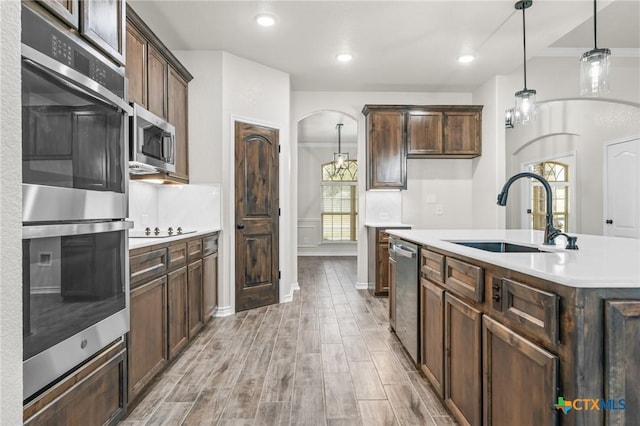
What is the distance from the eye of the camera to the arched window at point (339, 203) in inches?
355

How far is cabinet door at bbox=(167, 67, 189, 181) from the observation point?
334 centimetres

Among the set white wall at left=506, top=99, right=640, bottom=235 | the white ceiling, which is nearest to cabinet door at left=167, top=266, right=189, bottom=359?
the white ceiling

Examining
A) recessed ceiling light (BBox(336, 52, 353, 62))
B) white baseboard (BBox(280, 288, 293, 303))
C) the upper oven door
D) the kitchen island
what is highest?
recessed ceiling light (BBox(336, 52, 353, 62))

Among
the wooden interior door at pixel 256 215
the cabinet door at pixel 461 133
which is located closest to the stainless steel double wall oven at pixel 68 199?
the wooden interior door at pixel 256 215

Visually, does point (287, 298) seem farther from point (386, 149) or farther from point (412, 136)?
point (412, 136)

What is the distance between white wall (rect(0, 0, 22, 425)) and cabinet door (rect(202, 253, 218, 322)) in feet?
8.55

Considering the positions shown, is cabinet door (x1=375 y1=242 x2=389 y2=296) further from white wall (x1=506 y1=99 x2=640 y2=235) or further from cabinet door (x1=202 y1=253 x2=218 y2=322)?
white wall (x1=506 y1=99 x2=640 y2=235)

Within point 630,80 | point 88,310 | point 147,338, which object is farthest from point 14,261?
point 630,80

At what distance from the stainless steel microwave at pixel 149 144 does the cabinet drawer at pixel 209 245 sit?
0.72m

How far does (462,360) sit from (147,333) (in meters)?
1.74

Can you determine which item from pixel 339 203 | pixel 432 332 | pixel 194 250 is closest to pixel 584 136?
pixel 339 203

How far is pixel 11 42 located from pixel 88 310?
3.30ft

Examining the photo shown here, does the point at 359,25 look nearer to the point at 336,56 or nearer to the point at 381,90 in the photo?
the point at 336,56

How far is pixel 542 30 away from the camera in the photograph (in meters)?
3.43
